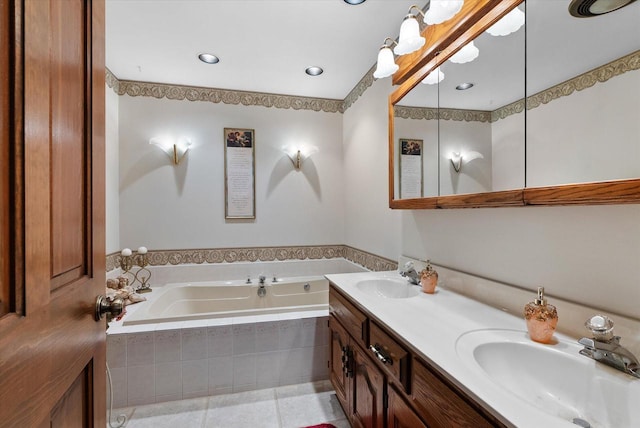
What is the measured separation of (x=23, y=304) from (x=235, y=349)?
175 centimetres

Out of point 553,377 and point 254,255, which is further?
point 254,255

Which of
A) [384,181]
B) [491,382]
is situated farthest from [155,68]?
[491,382]

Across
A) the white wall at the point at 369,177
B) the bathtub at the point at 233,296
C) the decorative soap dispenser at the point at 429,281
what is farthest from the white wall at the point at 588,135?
the bathtub at the point at 233,296

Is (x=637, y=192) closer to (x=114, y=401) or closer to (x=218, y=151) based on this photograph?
(x=114, y=401)

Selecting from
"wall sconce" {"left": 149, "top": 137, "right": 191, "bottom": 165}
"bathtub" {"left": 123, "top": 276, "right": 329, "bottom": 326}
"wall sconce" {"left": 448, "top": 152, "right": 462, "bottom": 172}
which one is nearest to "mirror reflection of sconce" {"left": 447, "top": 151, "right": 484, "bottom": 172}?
"wall sconce" {"left": 448, "top": 152, "right": 462, "bottom": 172}

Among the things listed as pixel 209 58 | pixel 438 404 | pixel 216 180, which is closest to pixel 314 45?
pixel 209 58

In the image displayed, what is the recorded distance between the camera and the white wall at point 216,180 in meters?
2.84

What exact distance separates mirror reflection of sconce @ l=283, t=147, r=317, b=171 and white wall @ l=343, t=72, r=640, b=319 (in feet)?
3.23

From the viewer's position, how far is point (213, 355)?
1.98m

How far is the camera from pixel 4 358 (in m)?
0.41

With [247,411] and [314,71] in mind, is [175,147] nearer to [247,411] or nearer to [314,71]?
[314,71]

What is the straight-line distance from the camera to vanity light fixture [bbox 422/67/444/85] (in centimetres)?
154

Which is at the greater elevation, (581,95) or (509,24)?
(509,24)

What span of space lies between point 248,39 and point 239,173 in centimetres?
132
